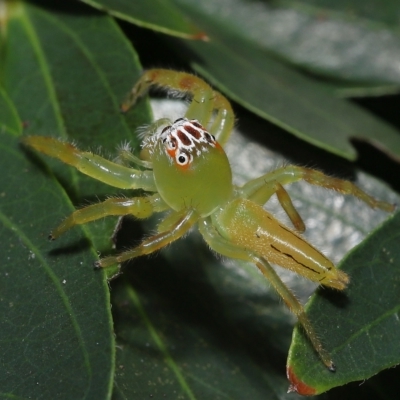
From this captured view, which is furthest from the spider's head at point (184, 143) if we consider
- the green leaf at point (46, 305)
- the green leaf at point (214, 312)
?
the green leaf at point (46, 305)

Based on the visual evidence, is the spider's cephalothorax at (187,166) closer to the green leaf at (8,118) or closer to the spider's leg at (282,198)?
the spider's leg at (282,198)

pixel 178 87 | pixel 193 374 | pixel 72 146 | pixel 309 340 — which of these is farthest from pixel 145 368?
pixel 178 87

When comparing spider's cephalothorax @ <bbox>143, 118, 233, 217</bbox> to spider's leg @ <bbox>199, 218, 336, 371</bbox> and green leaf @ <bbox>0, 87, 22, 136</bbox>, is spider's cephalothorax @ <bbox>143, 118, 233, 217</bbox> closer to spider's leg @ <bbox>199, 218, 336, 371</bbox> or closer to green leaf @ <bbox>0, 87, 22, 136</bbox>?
spider's leg @ <bbox>199, 218, 336, 371</bbox>

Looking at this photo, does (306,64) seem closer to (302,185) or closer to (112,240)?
(302,185)

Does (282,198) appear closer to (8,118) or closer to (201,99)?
(201,99)

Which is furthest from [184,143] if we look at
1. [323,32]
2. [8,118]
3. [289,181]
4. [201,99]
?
[323,32]

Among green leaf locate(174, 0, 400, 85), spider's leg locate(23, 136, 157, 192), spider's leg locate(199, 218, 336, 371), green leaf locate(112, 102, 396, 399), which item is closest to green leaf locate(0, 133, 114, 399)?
spider's leg locate(23, 136, 157, 192)
